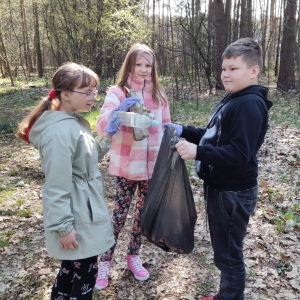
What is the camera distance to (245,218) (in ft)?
6.48

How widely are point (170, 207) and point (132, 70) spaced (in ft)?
3.89

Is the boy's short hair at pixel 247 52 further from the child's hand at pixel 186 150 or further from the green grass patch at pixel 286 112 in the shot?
the green grass patch at pixel 286 112

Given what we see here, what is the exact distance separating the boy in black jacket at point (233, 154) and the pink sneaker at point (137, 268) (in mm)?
838

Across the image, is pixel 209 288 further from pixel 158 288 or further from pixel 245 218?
pixel 245 218

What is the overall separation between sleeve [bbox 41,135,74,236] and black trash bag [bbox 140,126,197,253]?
59 cm

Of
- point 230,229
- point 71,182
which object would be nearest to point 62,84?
point 71,182

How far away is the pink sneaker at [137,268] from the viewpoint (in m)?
2.73

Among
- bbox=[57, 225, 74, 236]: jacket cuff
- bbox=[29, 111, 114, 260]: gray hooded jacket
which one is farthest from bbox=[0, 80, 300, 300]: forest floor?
bbox=[57, 225, 74, 236]: jacket cuff

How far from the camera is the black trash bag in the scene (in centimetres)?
200

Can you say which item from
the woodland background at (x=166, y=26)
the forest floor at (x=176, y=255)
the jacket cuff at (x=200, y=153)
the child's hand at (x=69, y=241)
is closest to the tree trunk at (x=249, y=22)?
the woodland background at (x=166, y=26)

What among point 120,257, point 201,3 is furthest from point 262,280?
point 201,3

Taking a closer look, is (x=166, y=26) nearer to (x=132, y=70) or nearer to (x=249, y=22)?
(x=249, y=22)

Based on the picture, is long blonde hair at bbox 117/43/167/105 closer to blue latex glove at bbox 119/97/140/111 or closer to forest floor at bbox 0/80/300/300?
blue latex glove at bbox 119/97/140/111

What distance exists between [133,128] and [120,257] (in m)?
1.54
